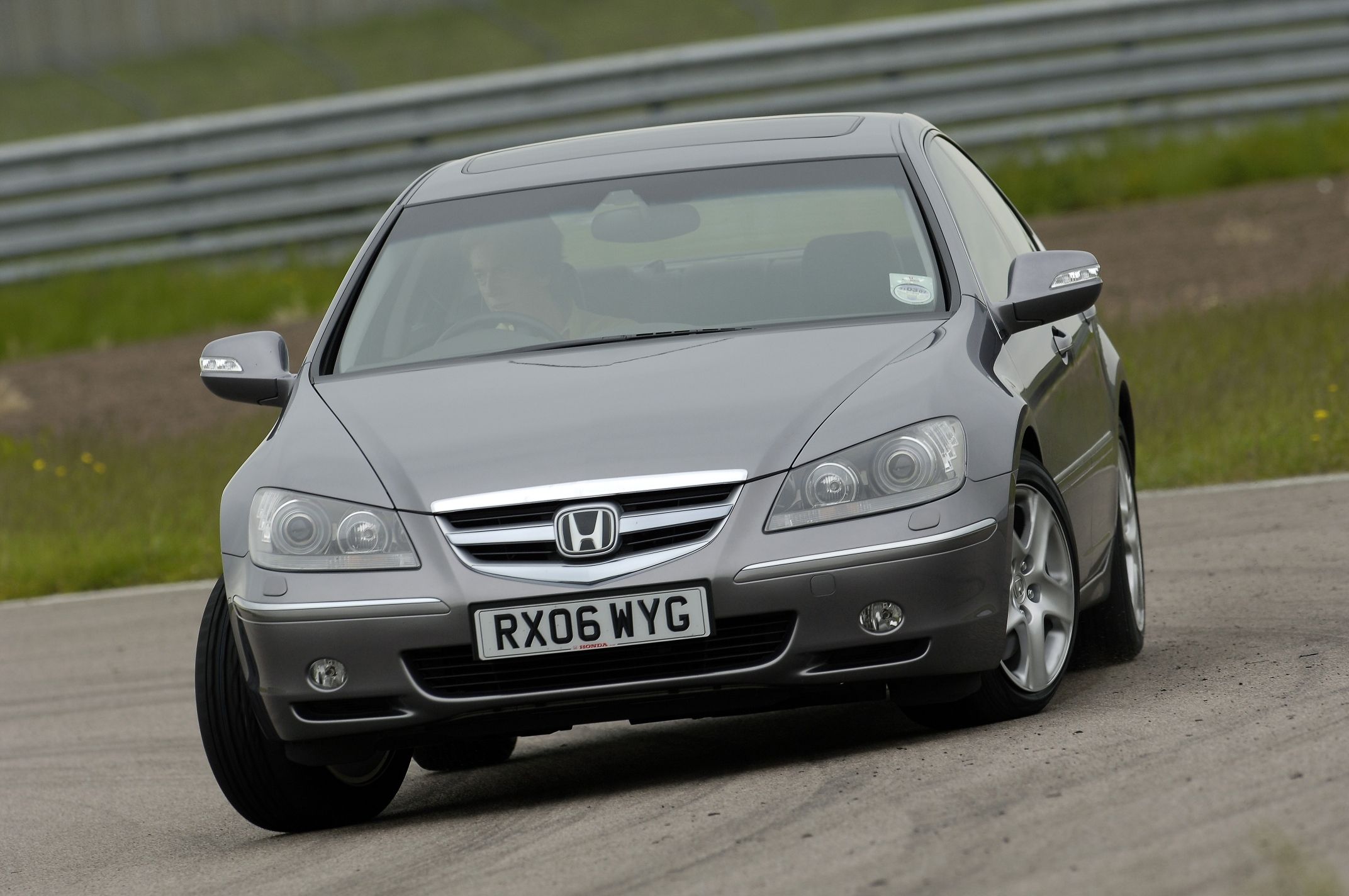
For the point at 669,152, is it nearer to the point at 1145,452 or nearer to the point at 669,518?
the point at 669,518

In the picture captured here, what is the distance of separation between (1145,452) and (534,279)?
564 centimetres

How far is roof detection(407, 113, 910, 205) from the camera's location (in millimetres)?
6312

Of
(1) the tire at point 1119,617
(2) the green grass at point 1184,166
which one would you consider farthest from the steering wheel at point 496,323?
(2) the green grass at point 1184,166

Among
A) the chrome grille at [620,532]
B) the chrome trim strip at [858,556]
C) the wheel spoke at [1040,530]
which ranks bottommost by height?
the wheel spoke at [1040,530]

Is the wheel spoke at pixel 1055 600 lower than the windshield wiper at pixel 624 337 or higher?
lower

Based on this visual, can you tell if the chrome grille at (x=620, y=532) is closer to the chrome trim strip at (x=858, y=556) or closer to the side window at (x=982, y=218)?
the chrome trim strip at (x=858, y=556)

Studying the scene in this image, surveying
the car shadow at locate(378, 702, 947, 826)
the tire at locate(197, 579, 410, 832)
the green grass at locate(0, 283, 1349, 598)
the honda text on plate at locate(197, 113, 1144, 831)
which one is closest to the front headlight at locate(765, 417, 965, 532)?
the honda text on plate at locate(197, 113, 1144, 831)

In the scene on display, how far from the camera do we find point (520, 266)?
19.9 ft

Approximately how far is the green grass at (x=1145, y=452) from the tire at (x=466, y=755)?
462 centimetres

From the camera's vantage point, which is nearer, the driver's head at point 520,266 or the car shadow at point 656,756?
the car shadow at point 656,756

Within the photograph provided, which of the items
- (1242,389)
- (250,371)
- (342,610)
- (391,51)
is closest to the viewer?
(342,610)

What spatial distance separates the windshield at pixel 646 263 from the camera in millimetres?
5816

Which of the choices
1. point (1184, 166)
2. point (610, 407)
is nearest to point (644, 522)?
point (610, 407)

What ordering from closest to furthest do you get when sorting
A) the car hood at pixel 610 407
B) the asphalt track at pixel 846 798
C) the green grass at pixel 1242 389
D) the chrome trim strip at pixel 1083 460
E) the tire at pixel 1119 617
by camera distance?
the asphalt track at pixel 846 798
the car hood at pixel 610 407
the chrome trim strip at pixel 1083 460
the tire at pixel 1119 617
the green grass at pixel 1242 389
